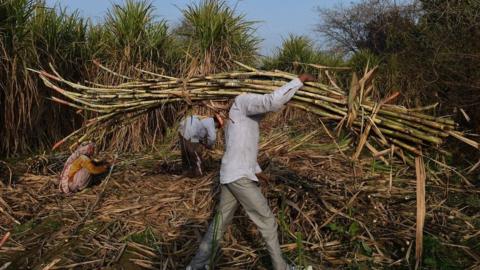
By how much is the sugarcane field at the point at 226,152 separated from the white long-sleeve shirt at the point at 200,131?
0.02 m

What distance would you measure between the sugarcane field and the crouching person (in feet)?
0.06

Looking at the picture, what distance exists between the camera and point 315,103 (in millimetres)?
3309

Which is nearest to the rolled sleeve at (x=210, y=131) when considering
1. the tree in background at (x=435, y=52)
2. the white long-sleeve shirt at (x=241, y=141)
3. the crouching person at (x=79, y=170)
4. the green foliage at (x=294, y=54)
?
the crouching person at (x=79, y=170)

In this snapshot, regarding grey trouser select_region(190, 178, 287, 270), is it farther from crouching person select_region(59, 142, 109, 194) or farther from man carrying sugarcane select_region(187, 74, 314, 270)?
crouching person select_region(59, 142, 109, 194)

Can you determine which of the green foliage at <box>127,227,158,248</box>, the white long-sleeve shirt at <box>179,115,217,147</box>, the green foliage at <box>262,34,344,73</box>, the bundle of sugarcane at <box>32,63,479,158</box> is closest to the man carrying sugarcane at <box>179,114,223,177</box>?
the white long-sleeve shirt at <box>179,115,217,147</box>

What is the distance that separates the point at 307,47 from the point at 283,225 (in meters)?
8.27

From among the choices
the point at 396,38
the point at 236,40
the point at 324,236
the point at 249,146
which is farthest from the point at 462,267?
the point at 396,38

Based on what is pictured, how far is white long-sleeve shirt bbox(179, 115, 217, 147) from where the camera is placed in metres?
5.45

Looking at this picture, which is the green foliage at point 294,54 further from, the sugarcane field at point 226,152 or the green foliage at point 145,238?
the green foliage at point 145,238

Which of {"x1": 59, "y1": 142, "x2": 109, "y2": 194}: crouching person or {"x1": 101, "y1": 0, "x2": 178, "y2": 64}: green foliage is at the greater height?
{"x1": 101, "y1": 0, "x2": 178, "y2": 64}: green foliage

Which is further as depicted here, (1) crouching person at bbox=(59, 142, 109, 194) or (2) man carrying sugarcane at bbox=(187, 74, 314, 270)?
(1) crouching person at bbox=(59, 142, 109, 194)

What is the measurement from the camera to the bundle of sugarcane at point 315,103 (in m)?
3.13

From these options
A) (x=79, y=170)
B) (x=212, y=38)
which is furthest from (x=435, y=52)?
(x=79, y=170)

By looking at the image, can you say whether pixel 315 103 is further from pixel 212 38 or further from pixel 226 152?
pixel 212 38
